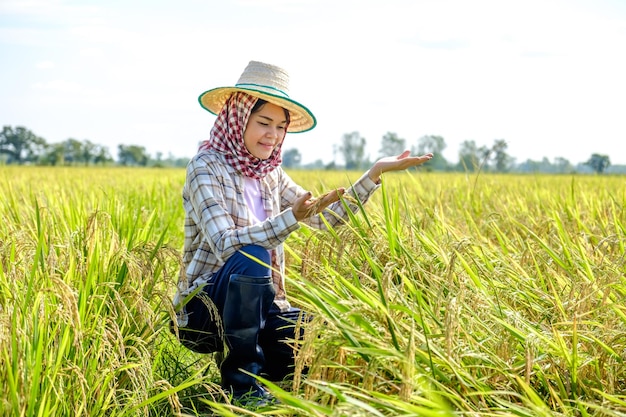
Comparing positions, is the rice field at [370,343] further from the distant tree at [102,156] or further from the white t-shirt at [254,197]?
the distant tree at [102,156]

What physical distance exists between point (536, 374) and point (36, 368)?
1.32 m

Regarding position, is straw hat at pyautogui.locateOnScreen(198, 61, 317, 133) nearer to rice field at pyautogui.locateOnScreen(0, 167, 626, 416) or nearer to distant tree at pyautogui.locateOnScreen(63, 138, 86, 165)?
rice field at pyautogui.locateOnScreen(0, 167, 626, 416)

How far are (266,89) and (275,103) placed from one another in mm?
80

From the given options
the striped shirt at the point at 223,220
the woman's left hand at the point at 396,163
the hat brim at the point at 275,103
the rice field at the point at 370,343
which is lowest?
the rice field at the point at 370,343

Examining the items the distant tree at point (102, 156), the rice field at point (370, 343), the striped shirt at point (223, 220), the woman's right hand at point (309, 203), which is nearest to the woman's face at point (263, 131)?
the striped shirt at point (223, 220)

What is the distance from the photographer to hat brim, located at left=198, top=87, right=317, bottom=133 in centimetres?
Answer: 264

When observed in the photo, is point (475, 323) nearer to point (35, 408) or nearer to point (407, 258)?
point (407, 258)

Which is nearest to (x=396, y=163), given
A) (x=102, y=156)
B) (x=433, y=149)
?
(x=433, y=149)

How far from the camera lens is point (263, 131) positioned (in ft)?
8.80

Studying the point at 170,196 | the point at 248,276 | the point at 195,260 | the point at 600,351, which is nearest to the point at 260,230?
the point at 248,276

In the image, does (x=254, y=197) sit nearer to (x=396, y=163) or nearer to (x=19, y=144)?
(x=396, y=163)

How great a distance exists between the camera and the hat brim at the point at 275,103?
8.65ft

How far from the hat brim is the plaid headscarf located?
0.05m

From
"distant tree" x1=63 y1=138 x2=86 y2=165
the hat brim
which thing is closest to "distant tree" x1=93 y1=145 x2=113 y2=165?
"distant tree" x1=63 y1=138 x2=86 y2=165
